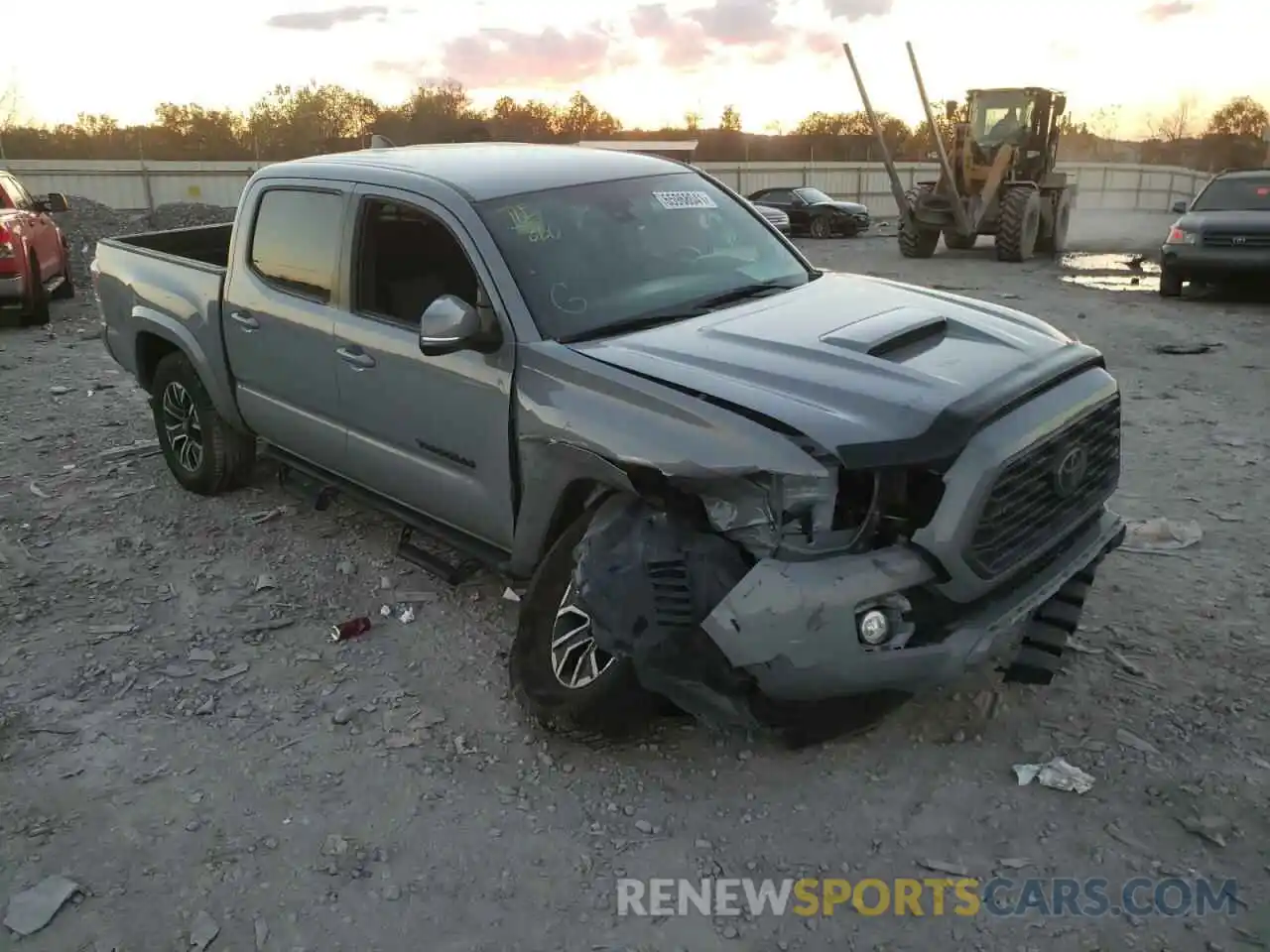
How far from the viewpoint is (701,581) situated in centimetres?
286

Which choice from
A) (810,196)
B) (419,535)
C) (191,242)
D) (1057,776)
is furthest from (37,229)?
(810,196)

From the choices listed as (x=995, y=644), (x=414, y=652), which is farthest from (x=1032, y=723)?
(x=414, y=652)

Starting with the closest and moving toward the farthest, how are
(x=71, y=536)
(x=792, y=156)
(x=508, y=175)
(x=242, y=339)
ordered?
1. (x=508, y=175)
2. (x=242, y=339)
3. (x=71, y=536)
4. (x=792, y=156)

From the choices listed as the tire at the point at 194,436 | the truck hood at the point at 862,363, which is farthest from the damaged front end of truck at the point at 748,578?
the tire at the point at 194,436

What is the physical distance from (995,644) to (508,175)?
101 inches

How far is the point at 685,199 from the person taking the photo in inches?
169

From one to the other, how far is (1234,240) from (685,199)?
1001cm

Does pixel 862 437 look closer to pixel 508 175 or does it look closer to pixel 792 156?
pixel 508 175

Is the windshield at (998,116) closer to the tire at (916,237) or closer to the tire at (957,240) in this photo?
the tire at (916,237)

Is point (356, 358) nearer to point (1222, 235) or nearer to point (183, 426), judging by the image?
point (183, 426)

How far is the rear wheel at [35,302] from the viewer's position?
1128 centimetres

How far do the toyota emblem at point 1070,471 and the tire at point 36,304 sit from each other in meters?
11.6

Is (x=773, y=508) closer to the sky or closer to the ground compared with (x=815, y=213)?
closer to the sky

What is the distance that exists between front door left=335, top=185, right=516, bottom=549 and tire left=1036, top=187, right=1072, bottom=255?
17.0 m
